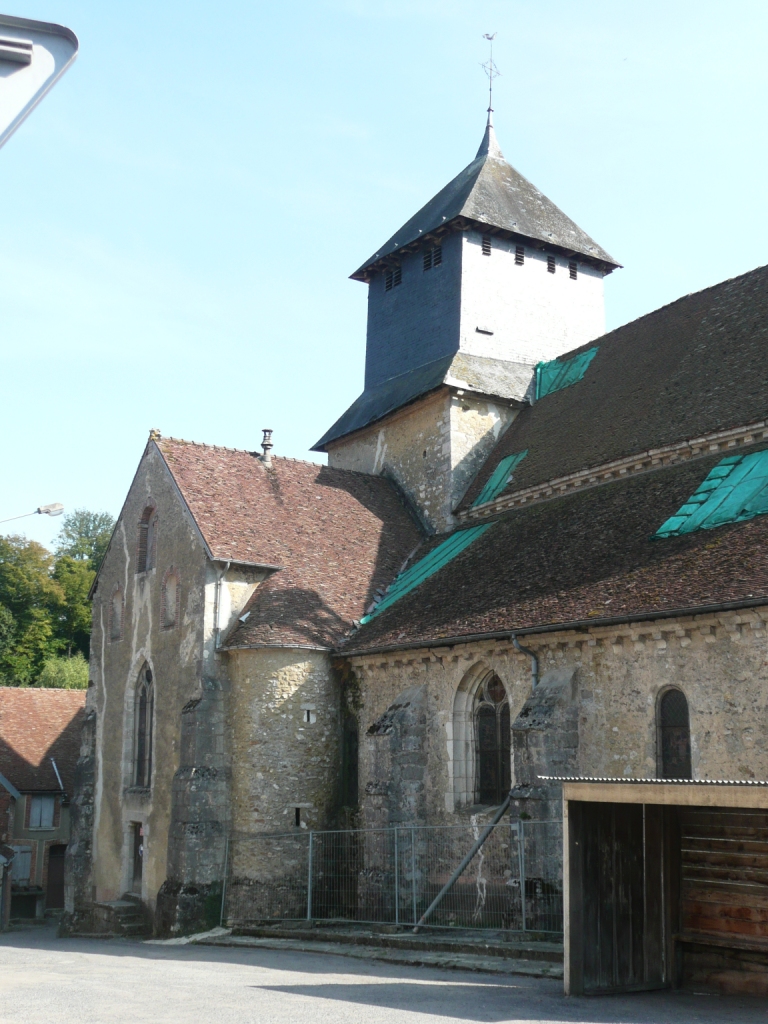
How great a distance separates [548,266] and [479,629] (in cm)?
1361

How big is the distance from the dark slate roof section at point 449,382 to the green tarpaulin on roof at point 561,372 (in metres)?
0.29

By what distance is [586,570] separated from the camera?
56.5ft

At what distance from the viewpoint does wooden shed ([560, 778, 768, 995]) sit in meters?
11.0

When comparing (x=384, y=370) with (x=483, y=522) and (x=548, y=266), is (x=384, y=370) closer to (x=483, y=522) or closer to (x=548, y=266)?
(x=548, y=266)

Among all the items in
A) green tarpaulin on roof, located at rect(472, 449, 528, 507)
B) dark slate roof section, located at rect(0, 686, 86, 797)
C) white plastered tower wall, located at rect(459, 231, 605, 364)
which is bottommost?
dark slate roof section, located at rect(0, 686, 86, 797)

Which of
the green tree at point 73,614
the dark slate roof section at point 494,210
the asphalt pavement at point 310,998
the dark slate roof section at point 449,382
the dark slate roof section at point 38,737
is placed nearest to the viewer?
the asphalt pavement at point 310,998

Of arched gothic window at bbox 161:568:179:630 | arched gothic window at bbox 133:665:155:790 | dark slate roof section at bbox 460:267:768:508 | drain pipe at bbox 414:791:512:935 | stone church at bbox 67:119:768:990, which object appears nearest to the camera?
stone church at bbox 67:119:768:990

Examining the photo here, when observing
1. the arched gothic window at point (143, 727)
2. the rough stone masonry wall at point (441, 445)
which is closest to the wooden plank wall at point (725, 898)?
the rough stone masonry wall at point (441, 445)

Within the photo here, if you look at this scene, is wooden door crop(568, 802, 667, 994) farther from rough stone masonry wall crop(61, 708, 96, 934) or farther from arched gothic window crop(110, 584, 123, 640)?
arched gothic window crop(110, 584, 123, 640)

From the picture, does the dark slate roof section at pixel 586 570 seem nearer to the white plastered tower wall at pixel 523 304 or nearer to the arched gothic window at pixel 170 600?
the arched gothic window at pixel 170 600

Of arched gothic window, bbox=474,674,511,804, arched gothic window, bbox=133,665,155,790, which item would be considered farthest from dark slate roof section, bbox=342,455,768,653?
arched gothic window, bbox=133,665,155,790

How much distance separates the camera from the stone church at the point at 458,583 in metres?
15.4

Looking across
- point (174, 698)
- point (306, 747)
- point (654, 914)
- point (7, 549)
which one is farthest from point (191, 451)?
point (7, 549)

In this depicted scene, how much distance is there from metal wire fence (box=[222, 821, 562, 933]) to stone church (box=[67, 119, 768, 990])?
38cm
